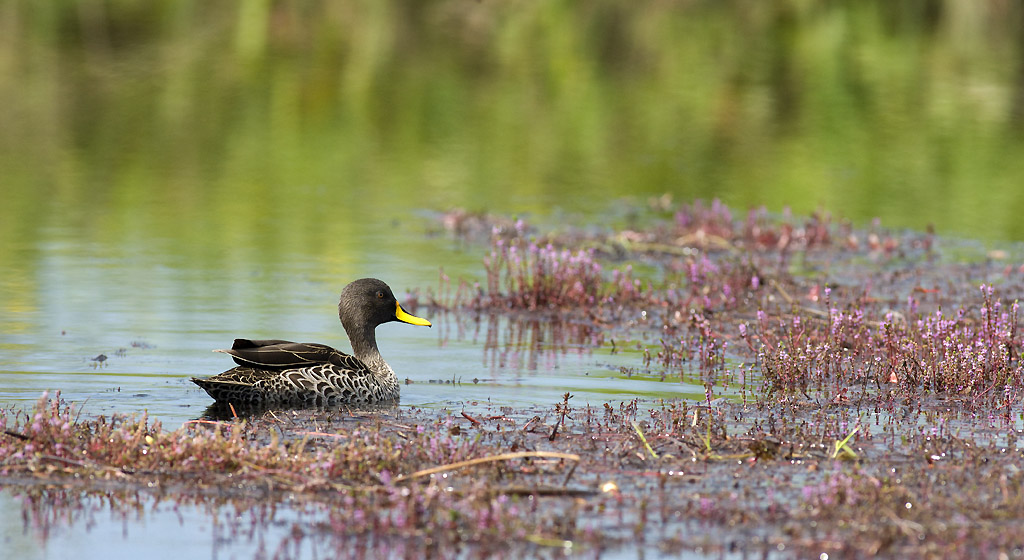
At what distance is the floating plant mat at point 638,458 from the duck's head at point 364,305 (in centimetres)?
104

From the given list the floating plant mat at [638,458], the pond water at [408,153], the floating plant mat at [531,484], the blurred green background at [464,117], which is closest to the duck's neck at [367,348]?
the pond water at [408,153]

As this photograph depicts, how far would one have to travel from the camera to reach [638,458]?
373 inches

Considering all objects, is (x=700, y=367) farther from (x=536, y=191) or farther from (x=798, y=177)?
(x=798, y=177)

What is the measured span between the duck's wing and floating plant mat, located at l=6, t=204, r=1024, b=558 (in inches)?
19.8

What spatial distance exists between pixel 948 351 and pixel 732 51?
3095 centimetres

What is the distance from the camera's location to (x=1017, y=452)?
388 inches

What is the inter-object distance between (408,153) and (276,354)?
1681 centimetres

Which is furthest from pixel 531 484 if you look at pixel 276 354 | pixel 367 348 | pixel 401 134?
pixel 401 134

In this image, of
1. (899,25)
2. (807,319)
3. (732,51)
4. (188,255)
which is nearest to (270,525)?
(807,319)

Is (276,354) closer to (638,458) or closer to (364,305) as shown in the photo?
(364,305)

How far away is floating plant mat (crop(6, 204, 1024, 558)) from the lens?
7.89m

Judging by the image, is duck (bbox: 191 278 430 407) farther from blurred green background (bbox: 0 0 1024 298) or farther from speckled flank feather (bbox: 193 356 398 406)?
blurred green background (bbox: 0 0 1024 298)

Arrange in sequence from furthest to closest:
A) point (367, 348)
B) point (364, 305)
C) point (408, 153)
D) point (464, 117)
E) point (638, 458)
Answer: point (464, 117)
point (408, 153)
point (364, 305)
point (367, 348)
point (638, 458)

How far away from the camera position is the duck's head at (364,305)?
13.0 m
